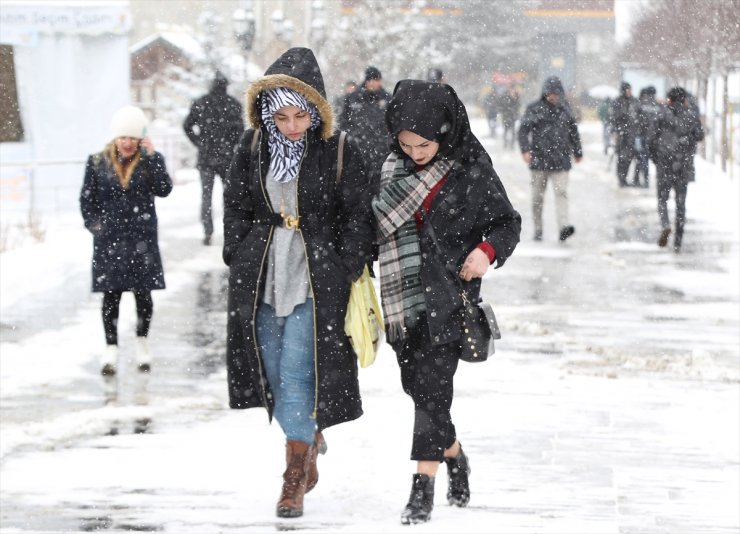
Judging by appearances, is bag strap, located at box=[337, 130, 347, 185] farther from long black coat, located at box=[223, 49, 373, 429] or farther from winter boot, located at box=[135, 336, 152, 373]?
winter boot, located at box=[135, 336, 152, 373]

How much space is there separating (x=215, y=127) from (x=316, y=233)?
32.6 ft

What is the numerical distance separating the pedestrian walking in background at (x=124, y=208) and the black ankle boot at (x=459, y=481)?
3.53m

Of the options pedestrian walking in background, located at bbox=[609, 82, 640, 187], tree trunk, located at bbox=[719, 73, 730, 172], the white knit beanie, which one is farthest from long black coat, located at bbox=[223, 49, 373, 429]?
tree trunk, located at bbox=[719, 73, 730, 172]

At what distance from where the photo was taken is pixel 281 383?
5.61m

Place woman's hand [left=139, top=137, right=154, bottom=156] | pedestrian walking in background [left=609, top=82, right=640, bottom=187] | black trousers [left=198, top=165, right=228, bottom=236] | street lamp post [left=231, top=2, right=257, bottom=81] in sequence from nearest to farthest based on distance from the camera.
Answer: woman's hand [left=139, top=137, right=154, bottom=156] < black trousers [left=198, top=165, right=228, bottom=236] < pedestrian walking in background [left=609, top=82, right=640, bottom=187] < street lamp post [left=231, top=2, right=257, bottom=81]

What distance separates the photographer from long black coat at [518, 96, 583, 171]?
16531mm

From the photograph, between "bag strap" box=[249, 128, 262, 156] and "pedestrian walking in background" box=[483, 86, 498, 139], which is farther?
"pedestrian walking in background" box=[483, 86, 498, 139]

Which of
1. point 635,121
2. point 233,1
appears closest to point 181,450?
point 635,121

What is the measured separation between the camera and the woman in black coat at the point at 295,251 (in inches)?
213

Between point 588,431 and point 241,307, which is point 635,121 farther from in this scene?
point 241,307

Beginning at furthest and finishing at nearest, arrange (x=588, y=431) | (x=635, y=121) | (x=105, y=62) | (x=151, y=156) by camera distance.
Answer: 1. (x=635, y=121)
2. (x=105, y=62)
3. (x=151, y=156)
4. (x=588, y=431)

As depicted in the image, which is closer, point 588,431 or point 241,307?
point 241,307

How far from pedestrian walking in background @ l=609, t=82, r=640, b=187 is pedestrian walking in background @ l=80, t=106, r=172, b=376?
16.5m

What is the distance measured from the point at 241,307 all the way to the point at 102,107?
676 inches
